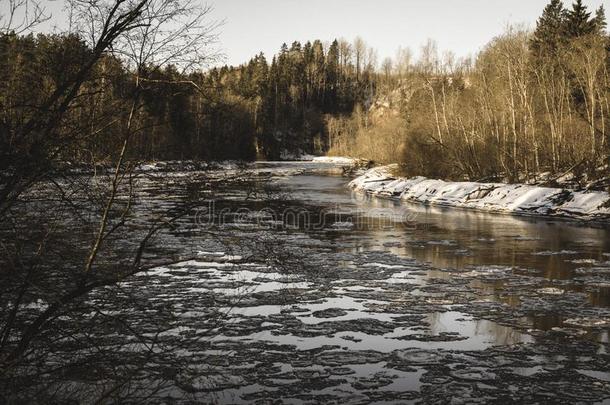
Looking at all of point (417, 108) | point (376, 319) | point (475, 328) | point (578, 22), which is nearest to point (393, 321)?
point (376, 319)

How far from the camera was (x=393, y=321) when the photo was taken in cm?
869

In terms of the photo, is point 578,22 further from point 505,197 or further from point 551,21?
point 505,197

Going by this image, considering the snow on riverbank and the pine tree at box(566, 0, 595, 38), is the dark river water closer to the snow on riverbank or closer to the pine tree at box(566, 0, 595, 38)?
the snow on riverbank

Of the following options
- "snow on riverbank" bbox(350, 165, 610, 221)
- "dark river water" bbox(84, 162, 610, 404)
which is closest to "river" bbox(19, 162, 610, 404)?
"dark river water" bbox(84, 162, 610, 404)

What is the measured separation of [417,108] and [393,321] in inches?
1623

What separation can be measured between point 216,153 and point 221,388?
2710 millimetres

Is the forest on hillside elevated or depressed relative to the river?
elevated

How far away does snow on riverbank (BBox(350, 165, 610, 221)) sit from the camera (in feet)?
77.4

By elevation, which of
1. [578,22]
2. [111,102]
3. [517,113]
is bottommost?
[111,102]

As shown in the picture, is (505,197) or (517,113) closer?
(505,197)

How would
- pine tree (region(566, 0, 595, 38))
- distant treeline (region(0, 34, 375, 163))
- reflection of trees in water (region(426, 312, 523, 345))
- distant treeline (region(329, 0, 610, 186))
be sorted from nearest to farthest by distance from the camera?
distant treeline (region(0, 34, 375, 163)) < reflection of trees in water (region(426, 312, 523, 345)) < distant treeline (region(329, 0, 610, 186)) < pine tree (region(566, 0, 595, 38))

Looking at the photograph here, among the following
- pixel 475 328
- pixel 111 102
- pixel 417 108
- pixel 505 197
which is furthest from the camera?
pixel 417 108

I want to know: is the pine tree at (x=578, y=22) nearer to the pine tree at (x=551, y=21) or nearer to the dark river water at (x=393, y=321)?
the pine tree at (x=551, y=21)

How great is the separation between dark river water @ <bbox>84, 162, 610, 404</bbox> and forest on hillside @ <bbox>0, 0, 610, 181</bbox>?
1266 millimetres
